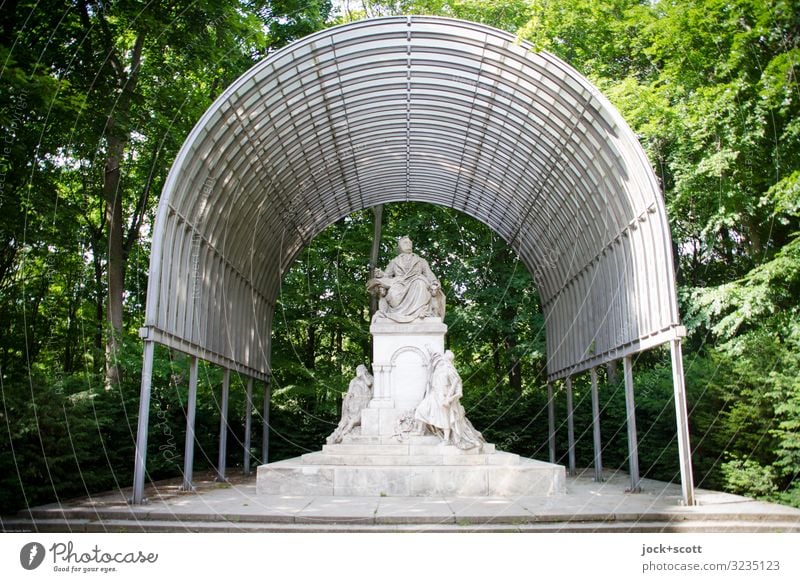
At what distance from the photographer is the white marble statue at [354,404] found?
1722 cm

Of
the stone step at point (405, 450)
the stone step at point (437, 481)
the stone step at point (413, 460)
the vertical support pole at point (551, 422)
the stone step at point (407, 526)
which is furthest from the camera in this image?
the vertical support pole at point (551, 422)

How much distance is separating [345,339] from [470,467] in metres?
22.1

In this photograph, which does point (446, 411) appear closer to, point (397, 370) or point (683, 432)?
point (397, 370)

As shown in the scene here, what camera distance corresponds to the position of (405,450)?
618 inches

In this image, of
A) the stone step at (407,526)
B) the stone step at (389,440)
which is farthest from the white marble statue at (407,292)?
the stone step at (407,526)

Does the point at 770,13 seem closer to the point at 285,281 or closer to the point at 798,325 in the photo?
the point at 798,325

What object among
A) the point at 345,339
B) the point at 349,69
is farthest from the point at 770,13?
the point at 345,339

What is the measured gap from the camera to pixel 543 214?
23031mm

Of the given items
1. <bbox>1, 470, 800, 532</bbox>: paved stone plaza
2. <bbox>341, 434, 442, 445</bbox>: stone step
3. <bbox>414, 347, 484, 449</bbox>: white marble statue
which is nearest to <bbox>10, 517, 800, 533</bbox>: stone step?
<bbox>1, 470, 800, 532</bbox>: paved stone plaza

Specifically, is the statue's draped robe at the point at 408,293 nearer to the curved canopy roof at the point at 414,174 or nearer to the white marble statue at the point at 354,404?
the white marble statue at the point at 354,404

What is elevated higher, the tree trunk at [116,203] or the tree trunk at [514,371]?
the tree trunk at [116,203]

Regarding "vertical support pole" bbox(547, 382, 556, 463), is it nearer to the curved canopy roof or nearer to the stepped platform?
the curved canopy roof
